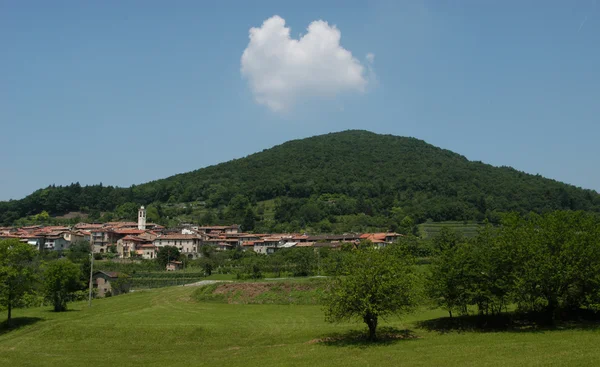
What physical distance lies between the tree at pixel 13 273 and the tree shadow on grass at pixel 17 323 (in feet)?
1.33

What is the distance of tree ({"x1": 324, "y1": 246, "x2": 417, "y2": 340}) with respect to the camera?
32344mm

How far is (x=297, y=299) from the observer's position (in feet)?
192

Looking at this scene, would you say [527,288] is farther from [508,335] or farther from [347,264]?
[347,264]

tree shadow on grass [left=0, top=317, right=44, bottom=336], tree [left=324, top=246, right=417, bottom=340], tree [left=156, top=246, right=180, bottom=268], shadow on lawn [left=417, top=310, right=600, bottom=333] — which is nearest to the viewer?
tree [left=324, top=246, right=417, bottom=340]

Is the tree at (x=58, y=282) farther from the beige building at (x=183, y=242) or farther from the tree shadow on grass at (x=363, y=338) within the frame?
the beige building at (x=183, y=242)

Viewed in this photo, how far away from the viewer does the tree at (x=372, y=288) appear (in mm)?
32344

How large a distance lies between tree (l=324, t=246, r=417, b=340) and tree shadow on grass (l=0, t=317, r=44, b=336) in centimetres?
2957

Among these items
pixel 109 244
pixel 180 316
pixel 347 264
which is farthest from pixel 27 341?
pixel 109 244

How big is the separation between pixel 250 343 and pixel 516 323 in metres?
19.9

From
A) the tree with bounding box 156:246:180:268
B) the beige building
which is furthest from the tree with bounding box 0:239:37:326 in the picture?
the beige building

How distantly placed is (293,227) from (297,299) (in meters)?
116

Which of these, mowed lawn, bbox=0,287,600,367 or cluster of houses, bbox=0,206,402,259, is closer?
mowed lawn, bbox=0,287,600,367

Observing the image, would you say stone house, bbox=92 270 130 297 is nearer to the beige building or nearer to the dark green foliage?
the dark green foliage

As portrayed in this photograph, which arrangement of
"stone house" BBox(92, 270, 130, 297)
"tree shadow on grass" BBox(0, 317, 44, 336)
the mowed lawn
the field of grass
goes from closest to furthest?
1. the mowed lawn
2. "tree shadow on grass" BBox(0, 317, 44, 336)
3. "stone house" BBox(92, 270, 130, 297)
4. the field of grass
